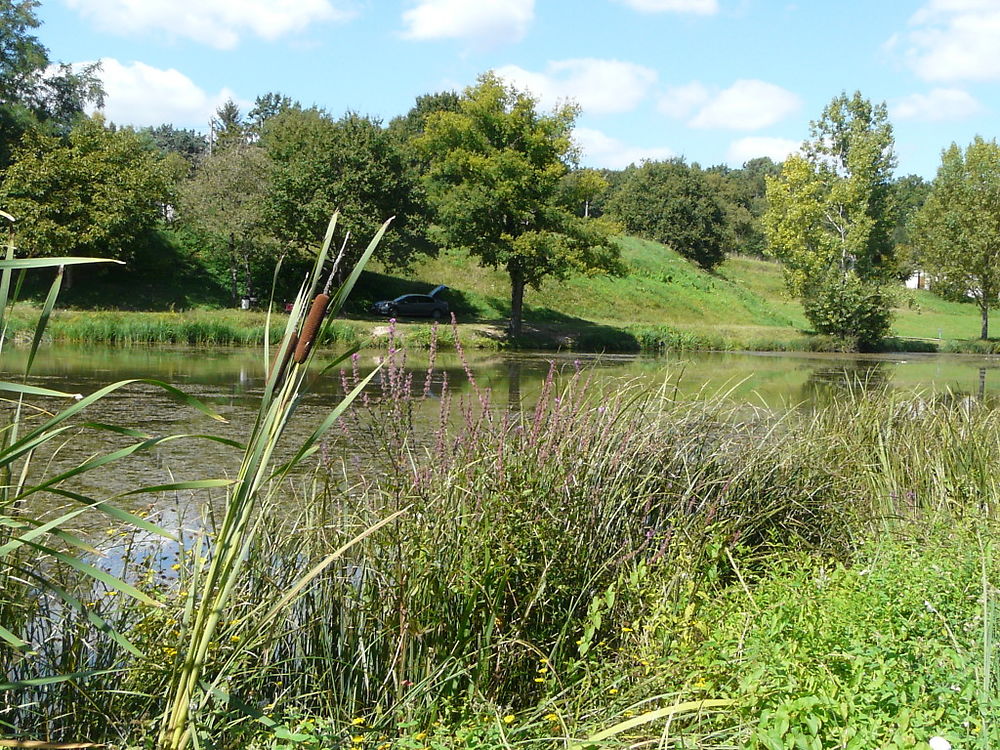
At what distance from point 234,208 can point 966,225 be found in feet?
104

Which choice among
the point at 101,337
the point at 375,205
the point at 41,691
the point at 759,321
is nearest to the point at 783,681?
the point at 41,691

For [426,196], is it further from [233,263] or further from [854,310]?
[854,310]

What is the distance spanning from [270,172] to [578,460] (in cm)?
3368

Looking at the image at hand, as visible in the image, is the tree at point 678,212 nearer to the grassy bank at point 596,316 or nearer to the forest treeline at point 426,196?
the grassy bank at point 596,316

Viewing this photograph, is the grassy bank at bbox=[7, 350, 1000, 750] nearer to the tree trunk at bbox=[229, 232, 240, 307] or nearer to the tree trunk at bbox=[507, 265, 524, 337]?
the tree trunk at bbox=[507, 265, 524, 337]

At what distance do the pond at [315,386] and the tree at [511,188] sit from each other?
446 centimetres

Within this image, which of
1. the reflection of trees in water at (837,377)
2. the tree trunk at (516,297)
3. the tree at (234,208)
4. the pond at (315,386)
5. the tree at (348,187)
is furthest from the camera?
the tree at (348,187)

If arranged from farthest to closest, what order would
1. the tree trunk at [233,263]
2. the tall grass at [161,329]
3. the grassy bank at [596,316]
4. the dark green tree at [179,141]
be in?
1. the dark green tree at [179,141]
2. the tree trunk at [233,263]
3. the grassy bank at [596,316]
4. the tall grass at [161,329]

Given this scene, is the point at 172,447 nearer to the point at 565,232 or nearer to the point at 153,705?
the point at 153,705

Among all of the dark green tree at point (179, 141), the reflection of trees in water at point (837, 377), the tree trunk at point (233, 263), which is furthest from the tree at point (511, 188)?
the dark green tree at point (179, 141)

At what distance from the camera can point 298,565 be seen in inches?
170

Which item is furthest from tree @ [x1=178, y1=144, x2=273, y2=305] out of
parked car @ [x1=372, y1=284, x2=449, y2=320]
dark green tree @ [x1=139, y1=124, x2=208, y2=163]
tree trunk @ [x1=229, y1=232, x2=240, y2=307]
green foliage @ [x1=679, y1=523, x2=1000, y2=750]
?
dark green tree @ [x1=139, y1=124, x2=208, y2=163]

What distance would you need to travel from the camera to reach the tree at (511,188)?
3159cm

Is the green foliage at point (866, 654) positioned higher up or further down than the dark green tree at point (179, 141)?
further down
